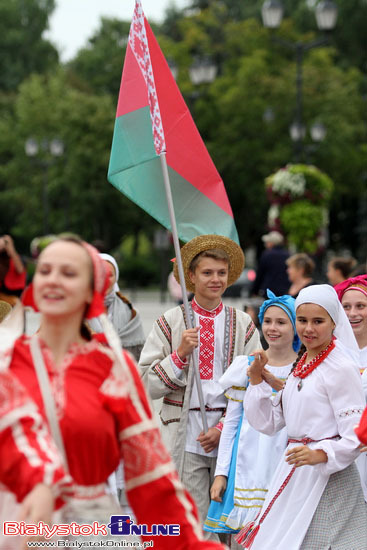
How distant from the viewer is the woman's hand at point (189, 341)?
5.09 meters

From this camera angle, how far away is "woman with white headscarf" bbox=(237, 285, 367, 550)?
4375 millimetres

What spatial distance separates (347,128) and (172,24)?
1824cm

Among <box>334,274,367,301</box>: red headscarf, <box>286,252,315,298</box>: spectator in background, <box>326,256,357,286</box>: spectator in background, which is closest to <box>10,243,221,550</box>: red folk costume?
<box>334,274,367,301</box>: red headscarf

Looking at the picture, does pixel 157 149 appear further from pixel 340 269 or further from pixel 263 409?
pixel 340 269

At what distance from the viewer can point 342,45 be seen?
156 feet

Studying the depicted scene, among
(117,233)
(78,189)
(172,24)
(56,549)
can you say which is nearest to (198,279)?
(56,549)

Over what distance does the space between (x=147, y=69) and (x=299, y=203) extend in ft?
41.3

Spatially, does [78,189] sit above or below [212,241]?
above

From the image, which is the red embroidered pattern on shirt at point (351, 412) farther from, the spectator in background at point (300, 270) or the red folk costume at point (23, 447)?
the spectator in background at point (300, 270)

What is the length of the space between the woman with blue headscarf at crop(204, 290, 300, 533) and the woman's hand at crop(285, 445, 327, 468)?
2.48 ft

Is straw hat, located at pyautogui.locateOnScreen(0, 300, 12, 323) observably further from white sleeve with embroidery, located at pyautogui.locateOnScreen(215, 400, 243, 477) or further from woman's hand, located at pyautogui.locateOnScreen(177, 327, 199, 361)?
white sleeve with embroidery, located at pyautogui.locateOnScreen(215, 400, 243, 477)

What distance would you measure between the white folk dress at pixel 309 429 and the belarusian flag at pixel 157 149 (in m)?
1.50

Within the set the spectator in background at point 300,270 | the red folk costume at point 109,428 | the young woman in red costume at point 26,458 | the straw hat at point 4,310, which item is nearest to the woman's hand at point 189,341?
the straw hat at point 4,310

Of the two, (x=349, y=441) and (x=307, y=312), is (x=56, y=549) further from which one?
(x=307, y=312)
